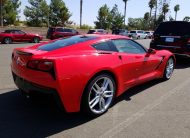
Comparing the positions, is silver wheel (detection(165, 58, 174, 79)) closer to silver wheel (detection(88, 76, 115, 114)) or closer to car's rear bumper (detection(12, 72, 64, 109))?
silver wheel (detection(88, 76, 115, 114))

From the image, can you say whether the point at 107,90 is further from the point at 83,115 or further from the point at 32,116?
the point at 32,116

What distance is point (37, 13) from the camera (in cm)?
4431

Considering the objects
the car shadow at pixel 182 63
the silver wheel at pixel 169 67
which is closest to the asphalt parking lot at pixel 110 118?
the silver wheel at pixel 169 67

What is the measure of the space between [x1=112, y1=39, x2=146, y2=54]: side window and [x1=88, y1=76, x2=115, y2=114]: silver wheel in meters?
0.85

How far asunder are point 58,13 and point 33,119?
42.7 m


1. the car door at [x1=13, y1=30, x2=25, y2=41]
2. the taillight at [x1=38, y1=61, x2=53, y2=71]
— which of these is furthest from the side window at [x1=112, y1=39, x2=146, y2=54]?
the car door at [x1=13, y1=30, x2=25, y2=41]

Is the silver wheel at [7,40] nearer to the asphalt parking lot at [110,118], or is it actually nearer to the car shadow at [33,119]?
the asphalt parking lot at [110,118]

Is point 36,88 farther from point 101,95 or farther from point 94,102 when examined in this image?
point 101,95

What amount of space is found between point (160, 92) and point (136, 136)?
8.23 feet

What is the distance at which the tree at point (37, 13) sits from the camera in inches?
1734

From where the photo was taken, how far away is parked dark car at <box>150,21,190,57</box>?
999 centimetres

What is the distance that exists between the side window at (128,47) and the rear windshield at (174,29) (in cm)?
462

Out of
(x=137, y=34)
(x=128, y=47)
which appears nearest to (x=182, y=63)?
(x=128, y=47)

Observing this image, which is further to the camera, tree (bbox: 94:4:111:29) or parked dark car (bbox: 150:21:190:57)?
tree (bbox: 94:4:111:29)
